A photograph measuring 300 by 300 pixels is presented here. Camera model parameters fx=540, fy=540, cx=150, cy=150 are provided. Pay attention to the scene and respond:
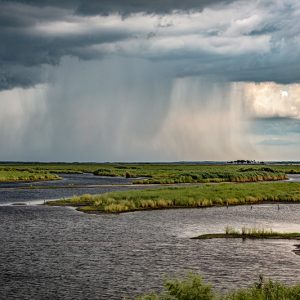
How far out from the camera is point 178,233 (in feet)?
140

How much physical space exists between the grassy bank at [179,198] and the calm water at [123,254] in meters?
7.64

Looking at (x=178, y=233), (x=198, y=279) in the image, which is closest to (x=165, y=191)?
(x=178, y=233)

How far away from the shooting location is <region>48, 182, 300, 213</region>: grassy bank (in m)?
62.1

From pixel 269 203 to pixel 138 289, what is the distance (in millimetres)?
47515

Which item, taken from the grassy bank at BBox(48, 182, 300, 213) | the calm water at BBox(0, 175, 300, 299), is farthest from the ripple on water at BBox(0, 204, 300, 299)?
the grassy bank at BBox(48, 182, 300, 213)

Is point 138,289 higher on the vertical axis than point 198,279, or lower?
lower

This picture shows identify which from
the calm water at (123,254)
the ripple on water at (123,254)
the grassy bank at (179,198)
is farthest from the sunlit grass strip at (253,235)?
the grassy bank at (179,198)

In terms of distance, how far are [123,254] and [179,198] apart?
3188 centimetres

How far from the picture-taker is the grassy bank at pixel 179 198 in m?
62.1

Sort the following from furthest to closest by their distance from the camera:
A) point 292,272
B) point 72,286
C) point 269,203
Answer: point 269,203 < point 292,272 < point 72,286

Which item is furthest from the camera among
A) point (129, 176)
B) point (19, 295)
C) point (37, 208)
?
point (129, 176)

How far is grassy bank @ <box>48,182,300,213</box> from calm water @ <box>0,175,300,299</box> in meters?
7.64

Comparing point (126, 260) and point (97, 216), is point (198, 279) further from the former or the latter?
point (97, 216)

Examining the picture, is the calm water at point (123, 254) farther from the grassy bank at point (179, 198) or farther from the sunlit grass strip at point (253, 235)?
the grassy bank at point (179, 198)
